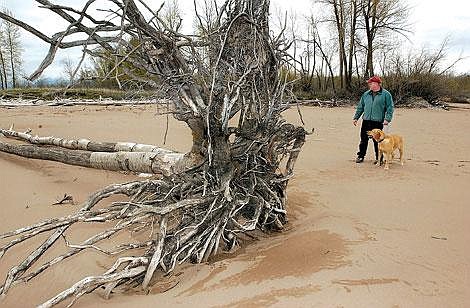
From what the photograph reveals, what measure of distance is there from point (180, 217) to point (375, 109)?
18.5 ft

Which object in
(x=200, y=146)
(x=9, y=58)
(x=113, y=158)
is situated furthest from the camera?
(x=9, y=58)

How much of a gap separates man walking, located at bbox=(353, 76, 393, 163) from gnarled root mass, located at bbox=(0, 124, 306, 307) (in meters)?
3.75

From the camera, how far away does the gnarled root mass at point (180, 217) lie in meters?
3.47

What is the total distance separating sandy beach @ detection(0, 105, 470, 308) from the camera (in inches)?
124

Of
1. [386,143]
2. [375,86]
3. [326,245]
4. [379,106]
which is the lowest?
[326,245]

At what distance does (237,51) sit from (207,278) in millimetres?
2414

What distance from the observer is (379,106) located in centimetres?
856

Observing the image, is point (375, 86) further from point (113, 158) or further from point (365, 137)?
point (113, 158)

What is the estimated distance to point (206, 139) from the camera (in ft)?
15.0

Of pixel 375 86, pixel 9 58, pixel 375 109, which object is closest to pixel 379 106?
pixel 375 109

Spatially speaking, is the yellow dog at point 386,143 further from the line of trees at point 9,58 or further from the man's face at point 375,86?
the line of trees at point 9,58

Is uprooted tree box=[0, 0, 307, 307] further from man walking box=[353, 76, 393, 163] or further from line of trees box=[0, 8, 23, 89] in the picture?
line of trees box=[0, 8, 23, 89]

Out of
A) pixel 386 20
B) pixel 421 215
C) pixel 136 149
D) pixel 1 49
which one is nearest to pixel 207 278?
pixel 421 215

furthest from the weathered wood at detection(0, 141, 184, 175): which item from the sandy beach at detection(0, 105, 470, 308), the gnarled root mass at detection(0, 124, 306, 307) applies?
the gnarled root mass at detection(0, 124, 306, 307)
